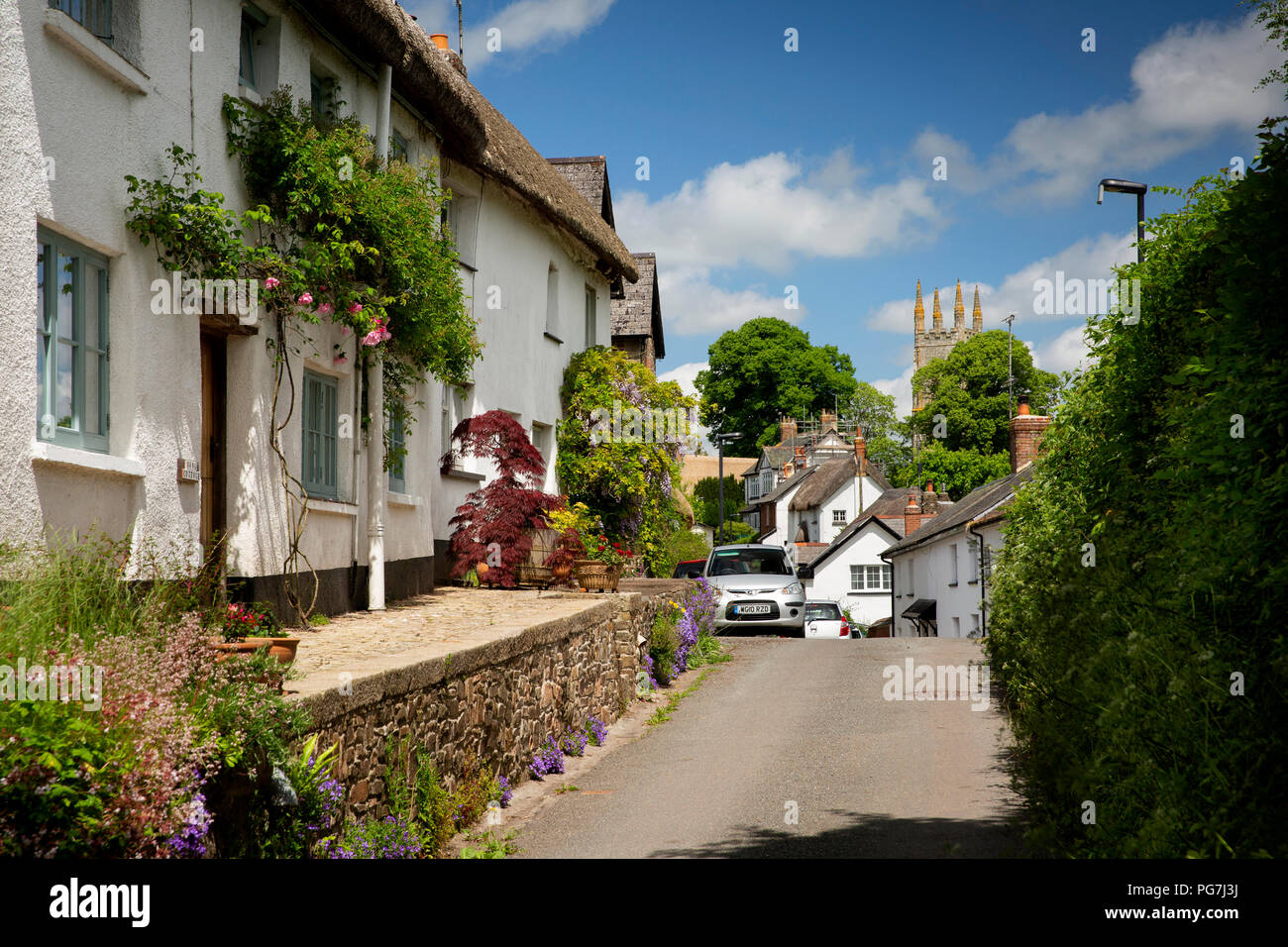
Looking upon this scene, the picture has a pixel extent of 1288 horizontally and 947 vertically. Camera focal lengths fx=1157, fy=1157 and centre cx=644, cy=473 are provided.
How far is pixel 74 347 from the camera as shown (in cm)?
703

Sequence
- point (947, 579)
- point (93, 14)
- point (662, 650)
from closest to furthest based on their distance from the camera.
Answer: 1. point (93, 14)
2. point (662, 650)
3. point (947, 579)

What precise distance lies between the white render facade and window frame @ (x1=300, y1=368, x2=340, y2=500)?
0.14 feet

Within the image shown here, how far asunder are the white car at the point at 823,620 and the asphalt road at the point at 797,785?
63.2 ft

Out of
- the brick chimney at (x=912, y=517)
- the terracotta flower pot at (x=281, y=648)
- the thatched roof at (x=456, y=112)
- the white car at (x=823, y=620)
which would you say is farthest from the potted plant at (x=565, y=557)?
the brick chimney at (x=912, y=517)

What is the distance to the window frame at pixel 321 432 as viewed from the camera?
1084 cm

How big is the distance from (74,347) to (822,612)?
102 ft

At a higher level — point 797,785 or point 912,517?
point 912,517

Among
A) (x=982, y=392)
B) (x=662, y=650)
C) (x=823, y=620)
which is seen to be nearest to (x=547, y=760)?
(x=662, y=650)

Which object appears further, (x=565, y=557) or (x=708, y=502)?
(x=708, y=502)

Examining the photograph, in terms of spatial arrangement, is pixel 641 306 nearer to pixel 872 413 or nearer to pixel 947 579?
pixel 947 579

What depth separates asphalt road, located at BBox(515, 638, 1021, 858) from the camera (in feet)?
23.5

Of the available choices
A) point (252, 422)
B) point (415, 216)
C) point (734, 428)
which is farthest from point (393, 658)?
point (734, 428)

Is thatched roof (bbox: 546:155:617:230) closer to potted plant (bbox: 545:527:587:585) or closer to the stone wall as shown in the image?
potted plant (bbox: 545:527:587:585)
